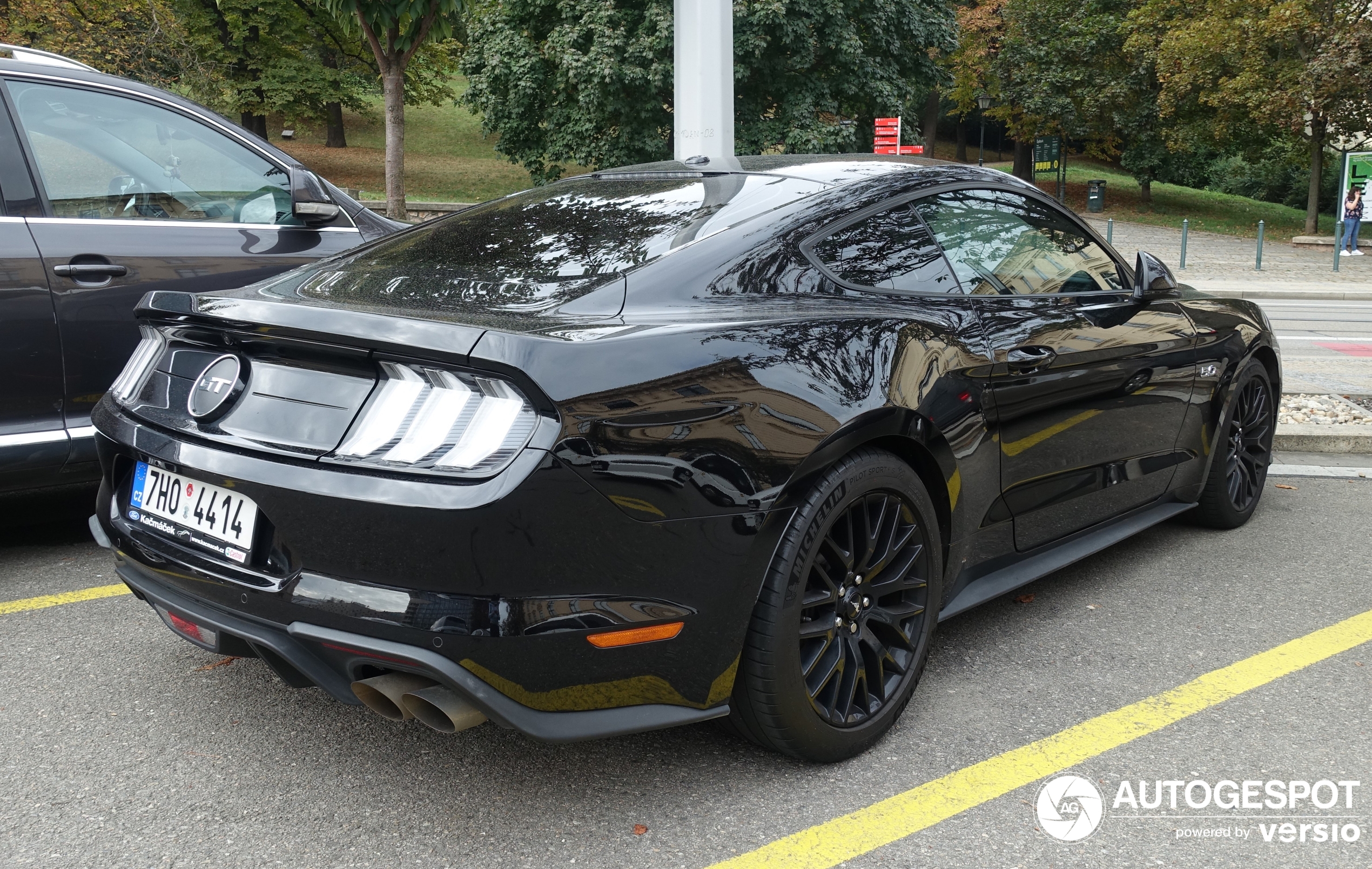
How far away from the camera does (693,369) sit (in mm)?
2346

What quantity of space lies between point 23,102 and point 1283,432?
613cm

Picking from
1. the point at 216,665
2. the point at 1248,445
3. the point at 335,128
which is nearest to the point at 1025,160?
the point at 335,128

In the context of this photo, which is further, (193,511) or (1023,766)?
(1023,766)

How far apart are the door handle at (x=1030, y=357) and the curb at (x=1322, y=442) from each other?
356 centimetres

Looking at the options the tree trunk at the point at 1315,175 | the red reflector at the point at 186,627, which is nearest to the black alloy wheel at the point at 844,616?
the red reflector at the point at 186,627

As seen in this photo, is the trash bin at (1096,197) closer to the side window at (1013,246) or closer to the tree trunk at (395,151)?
the tree trunk at (395,151)

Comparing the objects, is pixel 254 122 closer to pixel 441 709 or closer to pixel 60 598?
pixel 60 598

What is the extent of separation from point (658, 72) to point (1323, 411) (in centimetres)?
2102

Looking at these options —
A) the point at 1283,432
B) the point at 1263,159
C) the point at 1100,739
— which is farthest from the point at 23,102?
the point at 1263,159

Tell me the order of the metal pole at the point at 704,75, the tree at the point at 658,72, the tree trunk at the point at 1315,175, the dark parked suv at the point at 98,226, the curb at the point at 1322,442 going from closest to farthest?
1. the dark parked suv at the point at 98,226
2. the curb at the point at 1322,442
3. the metal pole at the point at 704,75
4. the tree at the point at 658,72
5. the tree trunk at the point at 1315,175

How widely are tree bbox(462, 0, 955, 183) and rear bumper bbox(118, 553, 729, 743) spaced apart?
24.0 metres

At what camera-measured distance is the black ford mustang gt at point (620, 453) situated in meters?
2.17

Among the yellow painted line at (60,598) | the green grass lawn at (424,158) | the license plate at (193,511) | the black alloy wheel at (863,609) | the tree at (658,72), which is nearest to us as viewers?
the license plate at (193,511)

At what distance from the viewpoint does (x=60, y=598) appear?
3.82 meters
